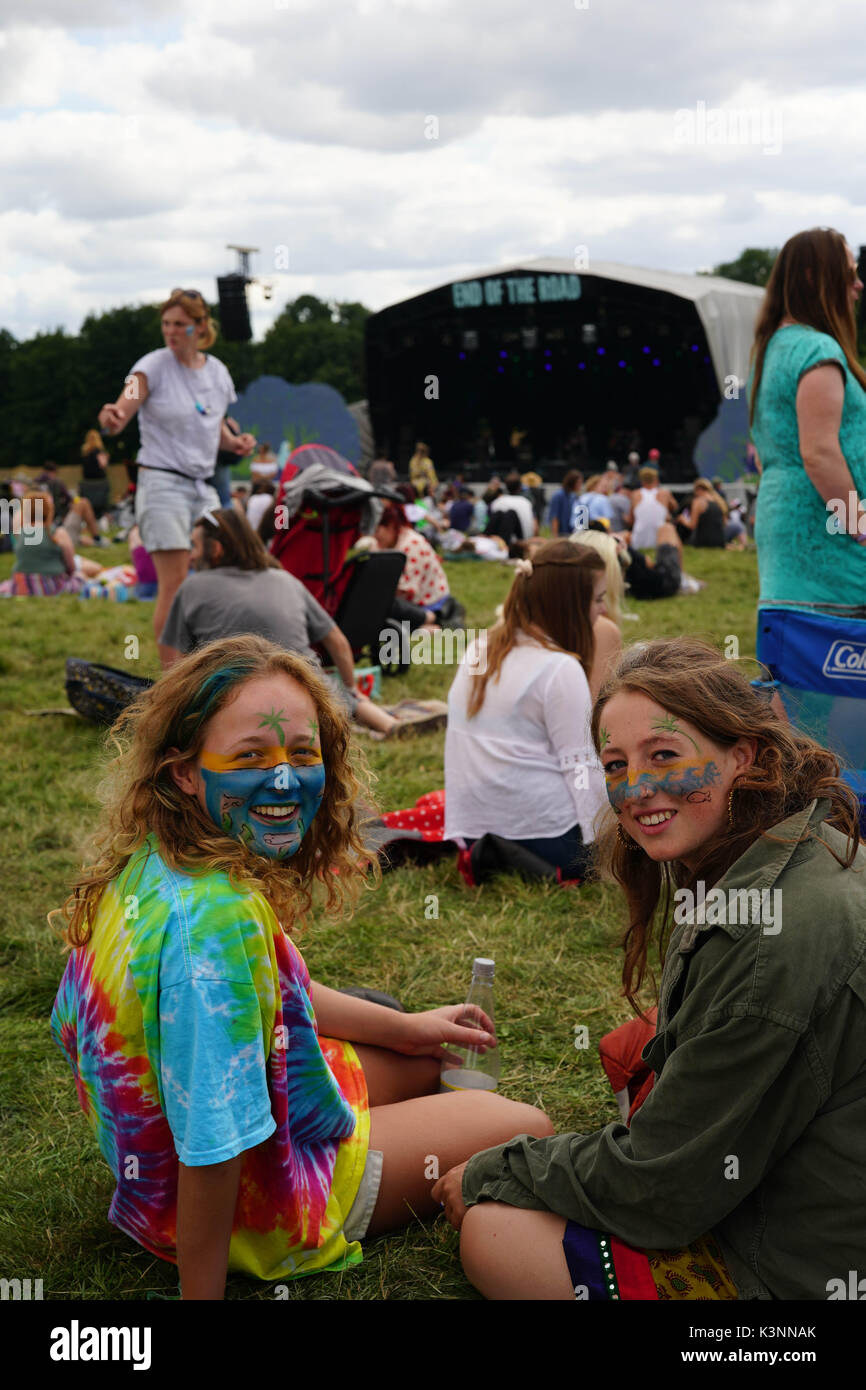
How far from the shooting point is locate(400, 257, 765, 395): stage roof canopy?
26484mm

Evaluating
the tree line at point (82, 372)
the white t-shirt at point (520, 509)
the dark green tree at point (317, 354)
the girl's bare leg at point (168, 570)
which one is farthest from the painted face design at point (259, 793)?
the dark green tree at point (317, 354)

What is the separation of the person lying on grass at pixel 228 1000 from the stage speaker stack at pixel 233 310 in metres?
12.7

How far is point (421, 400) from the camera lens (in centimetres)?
3228

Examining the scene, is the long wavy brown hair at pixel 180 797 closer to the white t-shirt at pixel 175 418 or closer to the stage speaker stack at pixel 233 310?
the white t-shirt at pixel 175 418

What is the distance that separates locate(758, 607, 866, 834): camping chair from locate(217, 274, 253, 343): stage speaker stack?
11.5m

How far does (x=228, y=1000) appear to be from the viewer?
1.69 m

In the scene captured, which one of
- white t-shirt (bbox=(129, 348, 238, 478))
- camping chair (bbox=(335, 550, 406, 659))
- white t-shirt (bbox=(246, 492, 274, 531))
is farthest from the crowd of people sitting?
white t-shirt (bbox=(246, 492, 274, 531))

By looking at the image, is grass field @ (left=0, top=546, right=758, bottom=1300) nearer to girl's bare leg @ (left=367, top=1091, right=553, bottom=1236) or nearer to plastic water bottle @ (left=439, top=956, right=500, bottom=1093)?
girl's bare leg @ (left=367, top=1091, right=553, bottom=1236)

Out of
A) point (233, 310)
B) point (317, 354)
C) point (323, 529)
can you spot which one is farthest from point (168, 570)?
point (317, 354)

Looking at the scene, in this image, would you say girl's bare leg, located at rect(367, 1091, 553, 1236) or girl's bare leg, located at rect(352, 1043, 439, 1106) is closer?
girl's bare leg, located at rect(367, 1091, 553, 1236)

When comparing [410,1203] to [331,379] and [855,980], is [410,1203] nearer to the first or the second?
[855,980]

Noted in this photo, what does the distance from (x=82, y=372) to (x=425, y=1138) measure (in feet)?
203

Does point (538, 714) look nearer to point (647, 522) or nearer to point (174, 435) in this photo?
point (174, 435)

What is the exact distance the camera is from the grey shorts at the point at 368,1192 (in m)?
2.18
